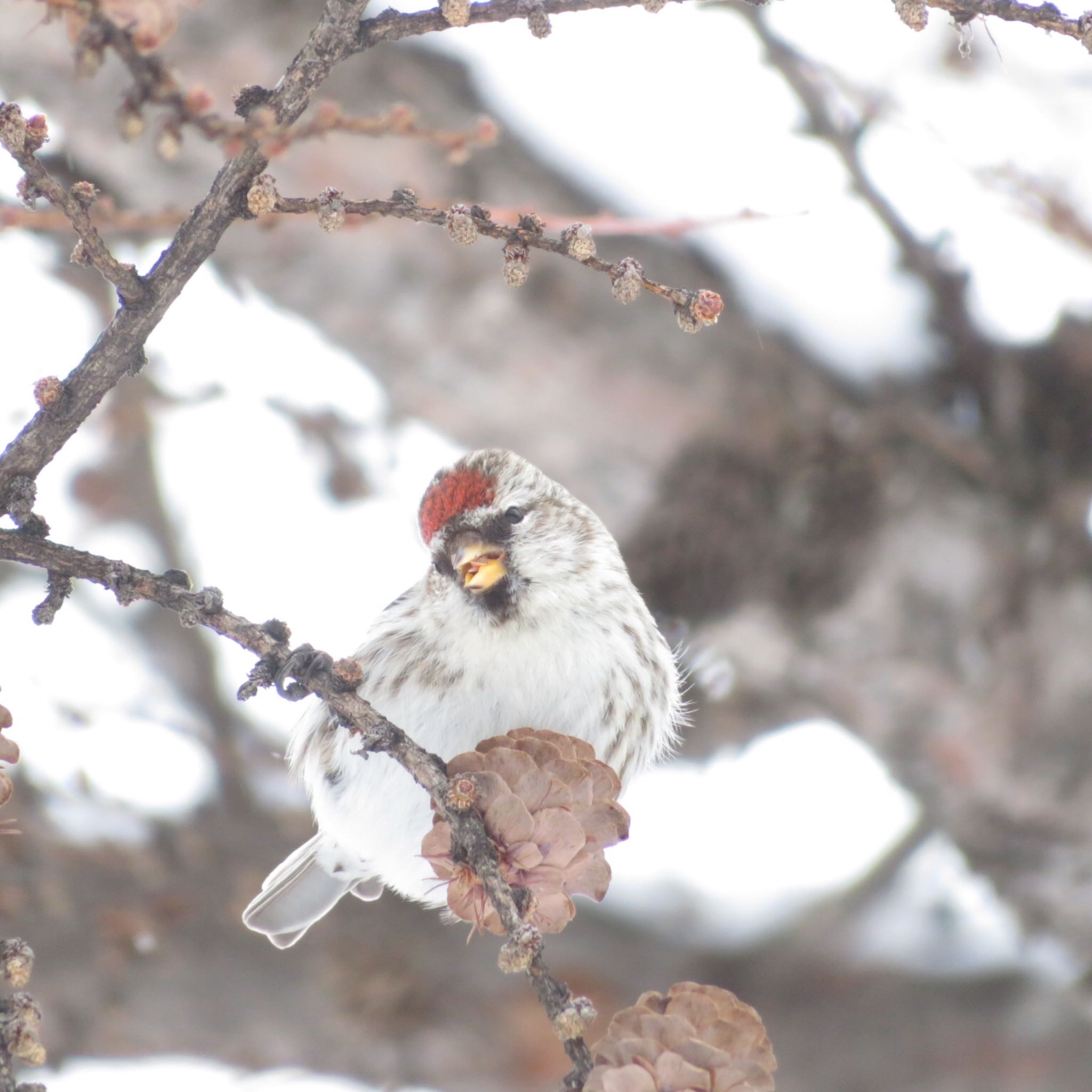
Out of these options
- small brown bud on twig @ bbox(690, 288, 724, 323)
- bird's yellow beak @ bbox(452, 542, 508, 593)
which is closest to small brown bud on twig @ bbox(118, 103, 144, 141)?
small brown bud on twig @ bbox(690, 288, 724, 323)

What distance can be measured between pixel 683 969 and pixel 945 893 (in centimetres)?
71

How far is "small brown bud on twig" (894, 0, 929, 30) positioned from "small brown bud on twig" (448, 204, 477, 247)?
240mm

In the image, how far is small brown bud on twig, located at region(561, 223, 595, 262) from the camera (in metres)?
0.65

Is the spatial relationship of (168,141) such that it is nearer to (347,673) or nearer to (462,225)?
(462,225)

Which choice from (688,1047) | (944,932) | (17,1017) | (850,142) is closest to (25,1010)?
(17,1017)

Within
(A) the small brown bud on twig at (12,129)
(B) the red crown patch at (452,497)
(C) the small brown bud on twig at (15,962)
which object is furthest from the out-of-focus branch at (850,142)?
(C) the small brown bud on twig at (15,962)

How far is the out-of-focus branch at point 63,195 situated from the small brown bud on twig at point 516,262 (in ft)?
0.65

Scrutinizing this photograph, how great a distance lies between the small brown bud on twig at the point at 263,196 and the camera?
61cm

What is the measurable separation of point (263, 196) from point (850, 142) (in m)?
1.48

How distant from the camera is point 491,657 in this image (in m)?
1.48

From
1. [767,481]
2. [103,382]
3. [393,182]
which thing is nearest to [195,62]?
[393,182]

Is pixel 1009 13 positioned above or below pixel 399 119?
above

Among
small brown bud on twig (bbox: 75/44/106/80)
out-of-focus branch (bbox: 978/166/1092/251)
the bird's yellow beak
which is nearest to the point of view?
small brown bud on twig (bbox: 75/44/106/80)

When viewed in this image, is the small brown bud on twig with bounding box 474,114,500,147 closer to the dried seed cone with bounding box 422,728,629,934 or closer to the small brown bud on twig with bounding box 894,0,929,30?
the small brown bud on twig with bounding box 894,0,929,30
